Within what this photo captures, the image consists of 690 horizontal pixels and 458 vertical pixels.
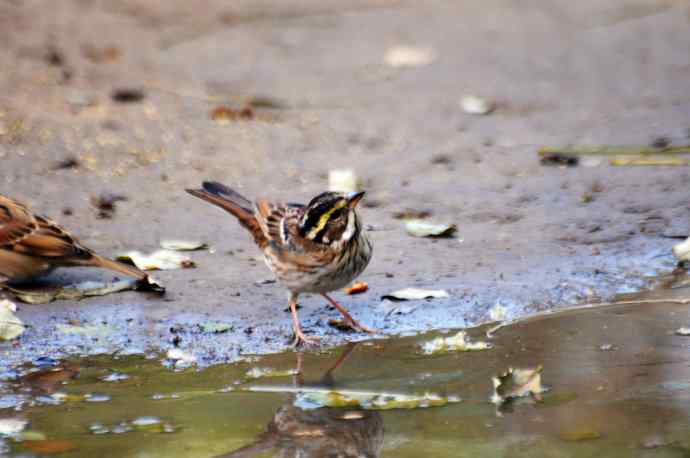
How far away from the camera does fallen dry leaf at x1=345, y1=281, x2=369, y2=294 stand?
7215 millimetres

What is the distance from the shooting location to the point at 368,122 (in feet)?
33.3

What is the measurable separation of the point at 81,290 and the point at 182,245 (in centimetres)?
98

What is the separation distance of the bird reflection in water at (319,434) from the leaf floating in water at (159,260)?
2310 mm

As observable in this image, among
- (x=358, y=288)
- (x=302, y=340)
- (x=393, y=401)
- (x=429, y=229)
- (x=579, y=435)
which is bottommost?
(x=579, y=435)

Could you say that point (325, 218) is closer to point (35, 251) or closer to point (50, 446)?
point (35, 251)

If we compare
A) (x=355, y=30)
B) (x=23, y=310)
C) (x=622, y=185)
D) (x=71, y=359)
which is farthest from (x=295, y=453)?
(x=355, y=30)

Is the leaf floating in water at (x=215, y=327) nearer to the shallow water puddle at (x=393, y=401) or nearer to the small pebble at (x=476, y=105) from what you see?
the shallow water puddle at (x=393, y=401)

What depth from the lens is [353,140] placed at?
9789mm

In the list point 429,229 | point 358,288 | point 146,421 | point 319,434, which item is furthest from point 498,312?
point 146,421

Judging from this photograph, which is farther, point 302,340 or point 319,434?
point 302,340

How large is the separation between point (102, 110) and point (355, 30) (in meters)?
3.20

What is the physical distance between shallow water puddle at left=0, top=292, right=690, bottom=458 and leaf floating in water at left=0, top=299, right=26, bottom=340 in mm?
523

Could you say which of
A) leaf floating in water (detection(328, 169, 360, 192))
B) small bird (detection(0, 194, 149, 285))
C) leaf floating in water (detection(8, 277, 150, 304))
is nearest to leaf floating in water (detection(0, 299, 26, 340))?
leaf floating in water (detection(8, 277, 150, 304))

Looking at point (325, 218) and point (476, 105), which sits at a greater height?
point (476, 105)
